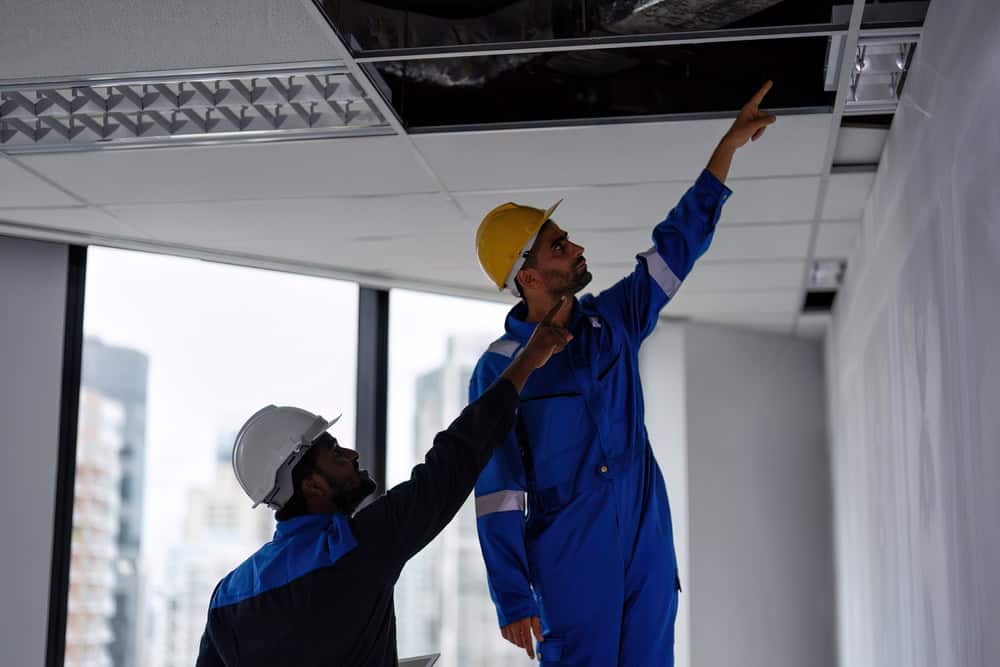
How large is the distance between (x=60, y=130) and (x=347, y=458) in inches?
61.5

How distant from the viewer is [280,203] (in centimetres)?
371

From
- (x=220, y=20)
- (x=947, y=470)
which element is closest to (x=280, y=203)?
(x=220, y=20)

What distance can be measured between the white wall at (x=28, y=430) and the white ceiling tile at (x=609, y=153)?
65.6 inches

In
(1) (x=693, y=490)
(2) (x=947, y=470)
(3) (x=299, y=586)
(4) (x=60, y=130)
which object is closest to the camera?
(3) (x=299, y=586)

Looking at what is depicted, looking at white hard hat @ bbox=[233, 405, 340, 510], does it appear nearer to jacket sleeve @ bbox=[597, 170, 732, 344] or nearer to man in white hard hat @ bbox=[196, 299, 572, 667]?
man in white hard hat @ bbox=[196, 299, 572, 667]

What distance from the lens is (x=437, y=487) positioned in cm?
206

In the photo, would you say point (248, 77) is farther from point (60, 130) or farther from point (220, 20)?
point (60, 130)

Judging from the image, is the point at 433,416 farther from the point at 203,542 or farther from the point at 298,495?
the point at 203,542

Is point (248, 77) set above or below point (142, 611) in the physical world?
above

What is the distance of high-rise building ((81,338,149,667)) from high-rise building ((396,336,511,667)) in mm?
8461

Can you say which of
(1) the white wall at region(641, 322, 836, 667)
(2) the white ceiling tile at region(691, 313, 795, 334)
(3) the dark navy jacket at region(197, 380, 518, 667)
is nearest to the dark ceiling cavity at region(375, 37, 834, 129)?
(3) the dark navy jacket at region(197, 380, 518, 667)

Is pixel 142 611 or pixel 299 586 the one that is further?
pixel 142 611

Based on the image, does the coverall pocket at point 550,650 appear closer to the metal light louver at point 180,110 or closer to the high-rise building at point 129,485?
the metal light louver at point 180,110

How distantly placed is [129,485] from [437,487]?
67.9 ft
